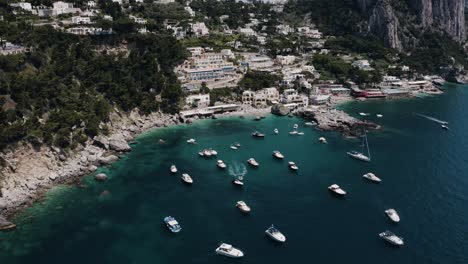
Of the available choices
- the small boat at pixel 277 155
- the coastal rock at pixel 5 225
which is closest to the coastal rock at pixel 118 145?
the coastal rock at pixel 5 225

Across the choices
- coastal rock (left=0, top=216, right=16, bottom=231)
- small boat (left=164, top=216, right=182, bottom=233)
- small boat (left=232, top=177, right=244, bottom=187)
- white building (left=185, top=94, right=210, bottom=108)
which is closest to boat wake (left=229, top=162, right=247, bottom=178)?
small boat (left=232, top=177, right=244, bottom=187)

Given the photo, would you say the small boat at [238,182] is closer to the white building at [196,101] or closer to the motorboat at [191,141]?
the motorboat at [191,141]

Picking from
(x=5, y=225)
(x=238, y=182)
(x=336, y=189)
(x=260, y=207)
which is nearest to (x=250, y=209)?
(x=260, y=207)

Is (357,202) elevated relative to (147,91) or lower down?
lower down

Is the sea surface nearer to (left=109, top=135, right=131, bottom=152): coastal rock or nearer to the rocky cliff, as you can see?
(left=109, top=135, right=131, bottom=152): coastal rock

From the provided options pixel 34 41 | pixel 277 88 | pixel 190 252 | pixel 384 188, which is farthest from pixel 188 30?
pixel 190 252

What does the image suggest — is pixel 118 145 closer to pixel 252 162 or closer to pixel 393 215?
pixel 252 162

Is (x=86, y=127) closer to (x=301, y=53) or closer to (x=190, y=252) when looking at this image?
(x=190, y=252)
